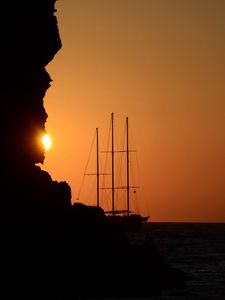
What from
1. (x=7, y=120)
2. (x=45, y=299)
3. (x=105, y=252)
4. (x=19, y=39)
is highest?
(x=19, y=39)

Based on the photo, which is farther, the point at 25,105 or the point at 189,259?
the point at 189,259

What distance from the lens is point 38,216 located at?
52250 millimetres

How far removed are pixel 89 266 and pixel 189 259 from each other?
52.9 metres

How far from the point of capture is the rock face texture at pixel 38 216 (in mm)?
49000

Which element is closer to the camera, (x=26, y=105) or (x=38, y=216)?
(x=38, y=216)

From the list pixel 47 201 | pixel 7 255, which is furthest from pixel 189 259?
pixel 7 255

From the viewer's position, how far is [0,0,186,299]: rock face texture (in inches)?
1929

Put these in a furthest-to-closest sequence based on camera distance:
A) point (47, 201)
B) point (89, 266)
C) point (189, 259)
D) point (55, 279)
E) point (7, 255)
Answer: point (189, 259), point (89, 266), point (47, 201), point (55, 279), point (7, 255)

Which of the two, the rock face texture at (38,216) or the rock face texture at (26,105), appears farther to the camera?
the rock face texture at (26,105)

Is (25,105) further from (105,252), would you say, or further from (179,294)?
(179,294)

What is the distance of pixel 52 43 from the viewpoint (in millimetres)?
56969

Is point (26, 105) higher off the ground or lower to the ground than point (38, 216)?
higher

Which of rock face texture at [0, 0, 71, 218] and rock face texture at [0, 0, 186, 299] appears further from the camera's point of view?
rock face texture at [0, 0, 71, 218]

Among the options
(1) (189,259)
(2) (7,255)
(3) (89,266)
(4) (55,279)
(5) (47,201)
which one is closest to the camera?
(2) (7,255)
